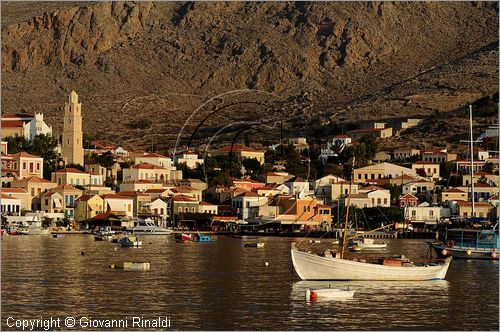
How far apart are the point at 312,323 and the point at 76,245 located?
174ft

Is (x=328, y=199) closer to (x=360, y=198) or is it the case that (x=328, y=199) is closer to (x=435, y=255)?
(x=360, y=198)

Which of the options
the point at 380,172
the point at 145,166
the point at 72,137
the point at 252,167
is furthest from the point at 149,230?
the point at 252,167

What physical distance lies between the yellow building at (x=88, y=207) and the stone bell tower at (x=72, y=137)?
25861 millimetres

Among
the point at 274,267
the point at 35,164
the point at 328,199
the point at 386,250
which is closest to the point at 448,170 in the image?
the point at 328,199

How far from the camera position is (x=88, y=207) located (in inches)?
5610

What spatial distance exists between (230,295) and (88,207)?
8258 cm

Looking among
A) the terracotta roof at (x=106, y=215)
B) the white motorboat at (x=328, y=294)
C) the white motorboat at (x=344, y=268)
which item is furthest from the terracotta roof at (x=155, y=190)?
the white motorboat at (x=328, y=294)

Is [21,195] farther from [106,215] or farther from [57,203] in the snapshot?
[106,215]

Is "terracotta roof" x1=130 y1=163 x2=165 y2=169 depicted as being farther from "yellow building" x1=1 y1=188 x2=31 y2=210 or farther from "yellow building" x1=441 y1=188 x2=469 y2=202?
"yellow building" x1=441 y1=188 x2=469 y2=202

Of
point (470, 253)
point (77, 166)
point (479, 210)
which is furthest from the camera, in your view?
point (77, 166)

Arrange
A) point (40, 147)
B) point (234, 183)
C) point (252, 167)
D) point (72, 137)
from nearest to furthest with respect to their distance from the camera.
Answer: point (234, 183)
point (40, 147)
point (72, 137)
point (252, 167)

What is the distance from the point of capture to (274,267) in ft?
257

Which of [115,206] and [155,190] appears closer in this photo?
[115,206]

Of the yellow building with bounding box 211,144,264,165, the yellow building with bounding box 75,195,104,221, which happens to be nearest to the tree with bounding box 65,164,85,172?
the yellow building with bounding box 75,195,104,221
